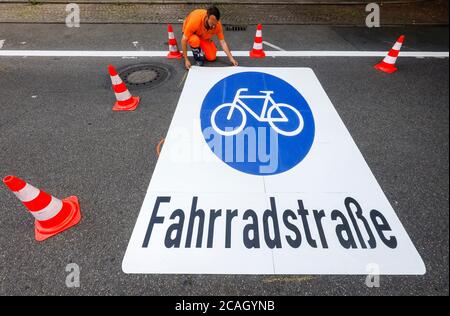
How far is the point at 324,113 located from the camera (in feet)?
12.5

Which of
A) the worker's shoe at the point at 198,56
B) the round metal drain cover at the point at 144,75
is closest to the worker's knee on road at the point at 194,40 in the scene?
the worker's shoe at the point at 198,56

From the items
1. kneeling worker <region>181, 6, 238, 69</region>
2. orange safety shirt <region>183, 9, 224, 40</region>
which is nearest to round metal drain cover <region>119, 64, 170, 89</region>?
kneeling worker <region>181, 6, 238, 69</region>

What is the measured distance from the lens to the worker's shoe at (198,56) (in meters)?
4.90

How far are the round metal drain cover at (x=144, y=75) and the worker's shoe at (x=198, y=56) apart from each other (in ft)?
2.06

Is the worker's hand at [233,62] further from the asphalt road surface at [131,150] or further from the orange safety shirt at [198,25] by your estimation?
the orange safety shirt at [198,25]

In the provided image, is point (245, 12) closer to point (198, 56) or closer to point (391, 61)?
point (198, 56)

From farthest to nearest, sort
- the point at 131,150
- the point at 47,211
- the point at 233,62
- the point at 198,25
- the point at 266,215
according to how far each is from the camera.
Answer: the point at 233,62 → the point at 198,25 → the point at 131,150 → the point at 266,215 → the point at 47,211

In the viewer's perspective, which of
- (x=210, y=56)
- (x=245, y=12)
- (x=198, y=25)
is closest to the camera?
(x=198, y=25)

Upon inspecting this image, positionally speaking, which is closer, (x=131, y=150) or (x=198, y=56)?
(x=131, y=150)

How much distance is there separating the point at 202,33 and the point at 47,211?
3931 millimetres

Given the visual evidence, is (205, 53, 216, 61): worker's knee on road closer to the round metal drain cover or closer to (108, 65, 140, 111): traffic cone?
the round metal drain cover

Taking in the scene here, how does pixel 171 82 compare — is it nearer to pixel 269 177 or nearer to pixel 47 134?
pixel 47 134

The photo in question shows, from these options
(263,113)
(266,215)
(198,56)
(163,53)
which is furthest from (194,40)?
(266,215)

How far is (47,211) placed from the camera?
2.29 meters
